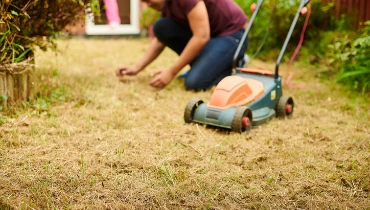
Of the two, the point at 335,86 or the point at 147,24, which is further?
the point at 147,24

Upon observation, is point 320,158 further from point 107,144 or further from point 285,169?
point 107,144

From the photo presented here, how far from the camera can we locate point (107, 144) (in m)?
2.52

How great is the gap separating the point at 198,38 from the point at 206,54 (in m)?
0.32

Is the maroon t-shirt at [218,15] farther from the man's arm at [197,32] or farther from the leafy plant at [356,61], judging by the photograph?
the leafy plant at [356,61]

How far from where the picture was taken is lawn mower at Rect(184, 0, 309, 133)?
2789 millimetres

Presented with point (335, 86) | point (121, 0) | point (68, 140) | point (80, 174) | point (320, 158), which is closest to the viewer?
point (80, 174)

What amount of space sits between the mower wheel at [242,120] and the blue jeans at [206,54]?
3.96ft

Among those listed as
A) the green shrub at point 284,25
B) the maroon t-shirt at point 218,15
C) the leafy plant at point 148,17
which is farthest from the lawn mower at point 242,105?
the leafy plant at point 148,17

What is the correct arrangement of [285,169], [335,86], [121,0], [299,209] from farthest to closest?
1. [121,0]
2. [335,86]
3. [285,169]
4. [299,209]

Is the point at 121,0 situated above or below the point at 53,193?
above

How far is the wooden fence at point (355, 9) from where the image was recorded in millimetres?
5078

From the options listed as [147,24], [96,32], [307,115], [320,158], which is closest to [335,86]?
[307,115]

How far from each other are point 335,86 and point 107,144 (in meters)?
2.50

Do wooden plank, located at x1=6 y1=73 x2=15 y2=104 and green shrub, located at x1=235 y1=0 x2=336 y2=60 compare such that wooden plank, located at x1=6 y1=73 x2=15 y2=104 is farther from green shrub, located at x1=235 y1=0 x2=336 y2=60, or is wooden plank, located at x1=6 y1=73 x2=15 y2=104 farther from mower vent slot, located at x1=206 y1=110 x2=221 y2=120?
green shrub, located at x1=235 y1=0 x2=336 y2=60
